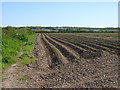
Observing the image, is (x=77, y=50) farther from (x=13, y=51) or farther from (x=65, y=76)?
(x=65, y=76)

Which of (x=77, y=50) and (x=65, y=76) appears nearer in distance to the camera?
(x=65, y=76)

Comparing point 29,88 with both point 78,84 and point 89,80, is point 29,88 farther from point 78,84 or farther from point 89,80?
point 89,80

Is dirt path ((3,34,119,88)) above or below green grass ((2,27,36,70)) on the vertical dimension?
below

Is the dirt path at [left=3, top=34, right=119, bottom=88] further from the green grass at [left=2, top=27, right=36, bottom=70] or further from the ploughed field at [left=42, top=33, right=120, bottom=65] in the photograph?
the ploughed field at [left=42, top=33, right=120, bottom=65]

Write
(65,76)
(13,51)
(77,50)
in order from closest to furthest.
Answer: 1. (65,76)
2. (13,51)
3. (77,50)

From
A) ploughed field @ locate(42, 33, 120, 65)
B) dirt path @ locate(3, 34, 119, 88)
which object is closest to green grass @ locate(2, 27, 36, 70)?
dirt path @ locate(3, 34, 119, 88)

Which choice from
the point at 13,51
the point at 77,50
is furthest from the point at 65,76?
the point at 77,50

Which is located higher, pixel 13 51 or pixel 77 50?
pixel 13 51

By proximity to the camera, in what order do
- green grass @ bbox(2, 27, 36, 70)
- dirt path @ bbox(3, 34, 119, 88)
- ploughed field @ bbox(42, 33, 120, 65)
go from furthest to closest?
1. ploughed field @ bbox(42, 33, 120, 65)
2. green grass @ bbox(2, 27, 36, 70)
3. dirt path @ bbox(3, 34, 119, 88)

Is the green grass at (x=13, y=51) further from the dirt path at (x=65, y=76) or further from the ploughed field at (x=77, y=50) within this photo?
the ploughed field at (x=77, y=50)

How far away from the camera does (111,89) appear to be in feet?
22.7

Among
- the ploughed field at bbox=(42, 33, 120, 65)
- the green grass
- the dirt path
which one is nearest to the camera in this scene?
the dirt path

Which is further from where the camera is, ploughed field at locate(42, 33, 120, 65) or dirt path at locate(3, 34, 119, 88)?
ploughed field at locate(42, 33, 120, 65)

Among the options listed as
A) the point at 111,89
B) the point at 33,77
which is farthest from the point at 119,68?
the point at 33,77
